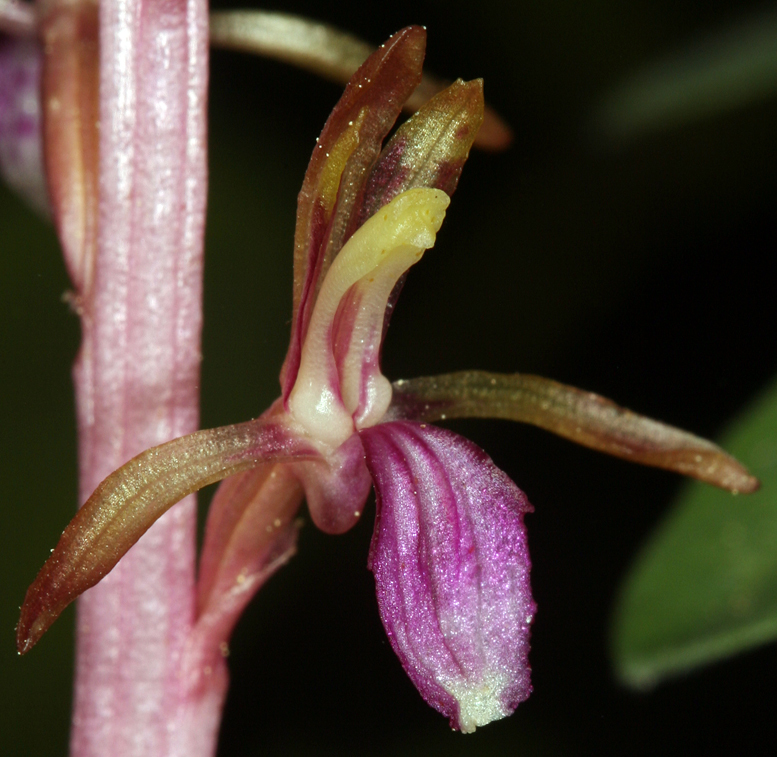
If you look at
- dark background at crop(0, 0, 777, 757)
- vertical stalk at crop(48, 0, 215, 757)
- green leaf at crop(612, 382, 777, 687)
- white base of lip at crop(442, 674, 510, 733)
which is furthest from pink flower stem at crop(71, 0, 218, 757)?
dark background at crop(0, 0, 777, 757)

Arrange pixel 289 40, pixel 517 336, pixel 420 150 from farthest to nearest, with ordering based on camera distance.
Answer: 1. pixel 517 336
2. pixel 289 40
3. pixel 420 150

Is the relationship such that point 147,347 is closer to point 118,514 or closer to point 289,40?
point 118,514

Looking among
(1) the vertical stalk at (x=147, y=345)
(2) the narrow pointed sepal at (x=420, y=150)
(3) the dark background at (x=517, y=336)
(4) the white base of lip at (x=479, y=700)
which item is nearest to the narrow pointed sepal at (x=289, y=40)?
(1) the vertical stalk at (x=147, y=345)

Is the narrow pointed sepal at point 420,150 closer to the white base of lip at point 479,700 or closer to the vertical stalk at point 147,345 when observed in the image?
the vertical stalk at point 147,345

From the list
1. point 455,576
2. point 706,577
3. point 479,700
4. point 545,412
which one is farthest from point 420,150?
point 706,577

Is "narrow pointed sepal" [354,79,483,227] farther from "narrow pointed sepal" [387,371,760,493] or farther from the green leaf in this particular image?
the green leaf

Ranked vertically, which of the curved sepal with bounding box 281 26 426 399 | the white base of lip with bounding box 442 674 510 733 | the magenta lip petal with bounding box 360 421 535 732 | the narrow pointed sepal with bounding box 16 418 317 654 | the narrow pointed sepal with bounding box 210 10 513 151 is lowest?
the white base of lip with bounding box 442 674 510 733

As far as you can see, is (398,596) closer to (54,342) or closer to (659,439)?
(659,439)

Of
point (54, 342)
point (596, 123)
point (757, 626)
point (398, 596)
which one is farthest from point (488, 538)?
point (596, 123)
